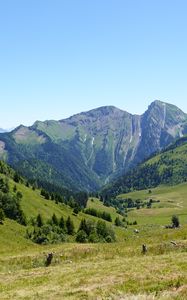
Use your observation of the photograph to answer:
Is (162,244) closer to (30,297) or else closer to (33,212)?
(30,297)

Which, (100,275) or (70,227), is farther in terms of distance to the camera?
(70,227)

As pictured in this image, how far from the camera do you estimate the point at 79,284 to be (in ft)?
110

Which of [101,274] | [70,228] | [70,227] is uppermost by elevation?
[101,274]

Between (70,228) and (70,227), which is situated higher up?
(70,227)

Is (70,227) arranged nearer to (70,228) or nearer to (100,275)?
(70,228)

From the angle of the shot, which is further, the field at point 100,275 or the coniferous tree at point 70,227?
the coniferous tree at point 70,227

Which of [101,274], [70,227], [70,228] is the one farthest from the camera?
[70,227]

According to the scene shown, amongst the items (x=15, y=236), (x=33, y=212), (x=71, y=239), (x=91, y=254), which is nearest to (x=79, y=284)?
(x=91, y=254)

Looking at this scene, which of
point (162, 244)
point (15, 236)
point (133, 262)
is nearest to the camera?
point (133, 262)

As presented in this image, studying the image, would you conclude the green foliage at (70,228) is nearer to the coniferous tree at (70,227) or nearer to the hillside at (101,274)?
the coniferous tree at (70,227)

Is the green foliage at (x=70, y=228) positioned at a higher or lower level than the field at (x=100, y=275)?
lower

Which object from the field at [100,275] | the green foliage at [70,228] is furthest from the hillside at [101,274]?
the green foliage at [70,228]

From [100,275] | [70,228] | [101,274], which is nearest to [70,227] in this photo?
[70,228]

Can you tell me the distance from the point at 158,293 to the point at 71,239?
376ft
